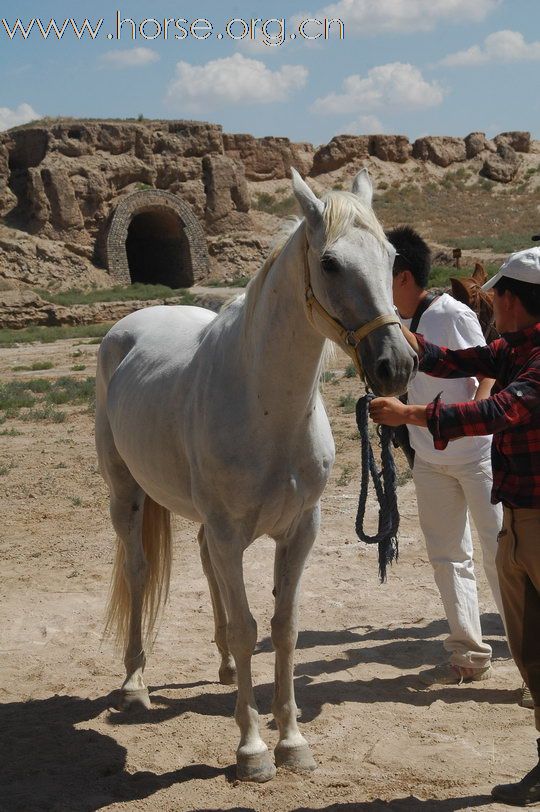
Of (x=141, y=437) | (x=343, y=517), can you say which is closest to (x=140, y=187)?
(x=343, y=517)

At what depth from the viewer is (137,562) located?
456 cm

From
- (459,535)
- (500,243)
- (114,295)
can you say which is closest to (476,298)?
(459,535)

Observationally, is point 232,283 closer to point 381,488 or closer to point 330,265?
point 381,488

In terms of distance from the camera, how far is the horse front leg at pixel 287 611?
141 inches

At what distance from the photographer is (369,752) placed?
11.7ft

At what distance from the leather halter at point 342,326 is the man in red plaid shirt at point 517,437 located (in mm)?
252

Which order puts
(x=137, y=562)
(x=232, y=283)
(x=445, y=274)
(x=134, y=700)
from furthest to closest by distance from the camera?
(x=232, y=283)
(x=445, y=274)
(x=137, y=562)
(x=134, y=700)

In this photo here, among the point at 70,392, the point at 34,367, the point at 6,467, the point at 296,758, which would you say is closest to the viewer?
the point at 296,758

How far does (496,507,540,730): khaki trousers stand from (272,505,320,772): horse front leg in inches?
34.4

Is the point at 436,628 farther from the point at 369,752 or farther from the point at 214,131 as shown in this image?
the point at 214,131

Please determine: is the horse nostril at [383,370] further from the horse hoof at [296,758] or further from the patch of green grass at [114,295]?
the patch of green grass at [114,295]

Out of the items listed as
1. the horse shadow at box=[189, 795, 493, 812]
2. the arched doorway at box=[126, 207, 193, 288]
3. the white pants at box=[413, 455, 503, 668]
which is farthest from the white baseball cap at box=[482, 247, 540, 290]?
the arched doorway at box=[126, 207, 193, 288]

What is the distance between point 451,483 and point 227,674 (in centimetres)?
155

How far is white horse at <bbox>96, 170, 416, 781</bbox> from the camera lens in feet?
9.18
